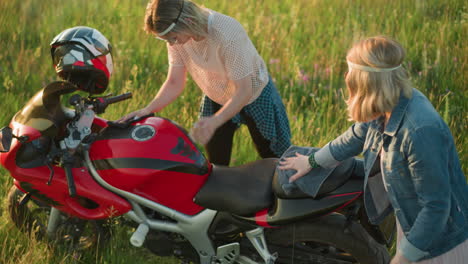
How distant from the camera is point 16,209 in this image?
2.95 meters

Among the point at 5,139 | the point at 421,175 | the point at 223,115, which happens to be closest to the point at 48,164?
the point at 5,139

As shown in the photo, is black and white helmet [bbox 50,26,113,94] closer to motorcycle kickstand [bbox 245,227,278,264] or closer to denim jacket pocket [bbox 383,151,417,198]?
motorcycle kickstand [bbox 245,227,278,264]

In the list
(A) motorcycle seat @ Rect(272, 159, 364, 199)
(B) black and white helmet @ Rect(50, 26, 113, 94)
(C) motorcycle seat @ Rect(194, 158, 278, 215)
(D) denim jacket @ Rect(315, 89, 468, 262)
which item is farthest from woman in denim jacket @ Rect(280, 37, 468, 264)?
(B) black and white helmet @ Rect(50, 26, 113, 94)

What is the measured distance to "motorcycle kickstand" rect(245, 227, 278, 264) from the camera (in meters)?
2.63

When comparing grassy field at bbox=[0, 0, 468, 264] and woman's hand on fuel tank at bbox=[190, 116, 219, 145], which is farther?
grassy field at bbox=[0, 0, 468, 264]

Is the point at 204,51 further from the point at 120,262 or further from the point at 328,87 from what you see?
the point at 328,87

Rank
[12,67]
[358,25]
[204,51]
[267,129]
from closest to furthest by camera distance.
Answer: [204,51] → [267,129] → [12,67] → [358,25]

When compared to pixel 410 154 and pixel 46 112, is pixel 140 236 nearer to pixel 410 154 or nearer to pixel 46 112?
pixel 46 112

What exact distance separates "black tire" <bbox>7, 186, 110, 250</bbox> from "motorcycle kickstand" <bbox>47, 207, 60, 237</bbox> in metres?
0.02

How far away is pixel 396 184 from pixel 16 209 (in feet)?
6.33

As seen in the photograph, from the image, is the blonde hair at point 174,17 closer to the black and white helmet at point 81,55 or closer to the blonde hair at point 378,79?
the black and white helmet at point 81,55

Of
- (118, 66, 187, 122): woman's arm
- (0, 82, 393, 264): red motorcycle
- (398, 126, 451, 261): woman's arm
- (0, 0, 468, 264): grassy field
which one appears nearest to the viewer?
(398, 126, 451, 261): woman's arm

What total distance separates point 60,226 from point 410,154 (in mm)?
1826

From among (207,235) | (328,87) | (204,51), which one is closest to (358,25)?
(328,87)
